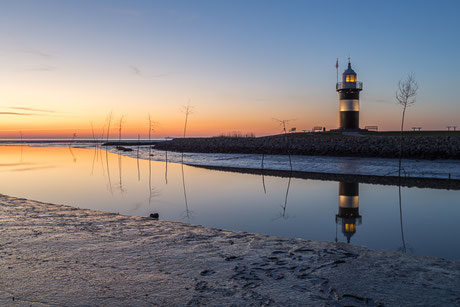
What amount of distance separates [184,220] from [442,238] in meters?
6.51

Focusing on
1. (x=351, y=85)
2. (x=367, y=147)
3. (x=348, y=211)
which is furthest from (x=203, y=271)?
(x=351, y=85)

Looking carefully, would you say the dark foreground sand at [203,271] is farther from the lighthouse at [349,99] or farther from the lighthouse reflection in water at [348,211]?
the lighthouse at [349,99]

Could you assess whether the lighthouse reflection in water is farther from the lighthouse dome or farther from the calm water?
the lighthouse dome

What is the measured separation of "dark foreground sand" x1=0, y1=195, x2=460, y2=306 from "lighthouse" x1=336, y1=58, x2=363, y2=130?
4642cm

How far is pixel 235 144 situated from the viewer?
49000 mm

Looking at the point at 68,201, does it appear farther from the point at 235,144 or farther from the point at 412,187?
the point at 235,144

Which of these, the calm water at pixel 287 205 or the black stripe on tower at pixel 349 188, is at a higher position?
the black stripe on tower at pixel 349 188

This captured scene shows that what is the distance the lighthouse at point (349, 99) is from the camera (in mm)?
48706

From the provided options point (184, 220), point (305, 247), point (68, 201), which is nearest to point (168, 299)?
point (305, 247)

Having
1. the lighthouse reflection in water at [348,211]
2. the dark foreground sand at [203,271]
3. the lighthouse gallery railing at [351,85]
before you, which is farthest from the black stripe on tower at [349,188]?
the lighthouse gallery railing at [351,85]

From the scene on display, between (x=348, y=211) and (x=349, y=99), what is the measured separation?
4220 cm

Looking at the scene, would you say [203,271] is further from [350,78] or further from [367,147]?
[350,78]

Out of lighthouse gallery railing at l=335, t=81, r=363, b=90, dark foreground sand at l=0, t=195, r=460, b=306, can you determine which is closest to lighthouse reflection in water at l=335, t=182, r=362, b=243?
dark foreground sand at l=0, t=195, r=460, b=306

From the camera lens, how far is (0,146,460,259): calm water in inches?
316
